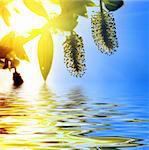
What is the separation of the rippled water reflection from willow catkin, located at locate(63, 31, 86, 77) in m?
0.10

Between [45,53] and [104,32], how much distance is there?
0.16 ft

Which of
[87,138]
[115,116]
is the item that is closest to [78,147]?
[87,138]

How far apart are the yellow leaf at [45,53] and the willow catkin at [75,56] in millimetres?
12

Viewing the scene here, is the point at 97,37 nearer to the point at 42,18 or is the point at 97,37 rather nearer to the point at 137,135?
the point at 42,18

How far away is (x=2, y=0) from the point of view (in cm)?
35

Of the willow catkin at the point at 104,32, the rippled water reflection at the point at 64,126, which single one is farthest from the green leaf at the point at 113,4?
the rippled water reflection at the point at 64,126

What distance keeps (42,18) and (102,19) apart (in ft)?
0.16

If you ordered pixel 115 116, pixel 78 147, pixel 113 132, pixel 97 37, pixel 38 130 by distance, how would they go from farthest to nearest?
pixel 115 116 < pixel 113 132 < pixel 38 130 < pixel 78 147 < pixel 97 37

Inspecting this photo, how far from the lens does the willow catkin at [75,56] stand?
0.30m

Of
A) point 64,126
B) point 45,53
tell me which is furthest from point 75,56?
point 64,126

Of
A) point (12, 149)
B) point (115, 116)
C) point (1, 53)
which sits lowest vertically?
point (115, 116)

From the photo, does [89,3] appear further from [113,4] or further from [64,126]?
[64,126]

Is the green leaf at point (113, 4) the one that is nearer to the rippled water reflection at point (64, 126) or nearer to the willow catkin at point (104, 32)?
the willow catkin at point (104, 32)

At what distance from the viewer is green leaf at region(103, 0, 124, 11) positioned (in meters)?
0.32
